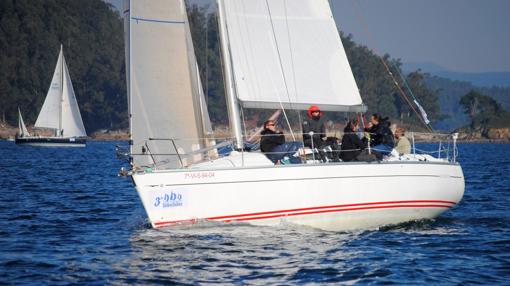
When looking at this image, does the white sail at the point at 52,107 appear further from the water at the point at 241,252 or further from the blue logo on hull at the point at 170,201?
the blue logo on hull at the point at 170,201

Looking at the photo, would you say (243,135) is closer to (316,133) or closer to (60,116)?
(316,133)

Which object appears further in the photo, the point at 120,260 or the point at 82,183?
the point at 82,183

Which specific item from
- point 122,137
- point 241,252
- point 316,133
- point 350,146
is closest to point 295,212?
point 316,133

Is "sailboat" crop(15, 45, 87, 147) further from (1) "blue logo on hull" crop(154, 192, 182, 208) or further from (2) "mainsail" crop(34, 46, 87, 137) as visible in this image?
(1) "blue logo on hull" crop(154, 192, 182, 208)

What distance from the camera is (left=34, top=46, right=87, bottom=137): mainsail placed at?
256 feet

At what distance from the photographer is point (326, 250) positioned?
14.4 meters

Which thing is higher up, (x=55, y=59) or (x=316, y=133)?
(x=55, y=59)

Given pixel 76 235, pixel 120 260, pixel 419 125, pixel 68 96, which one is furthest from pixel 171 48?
pixel 419 125

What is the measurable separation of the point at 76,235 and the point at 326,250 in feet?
15.8

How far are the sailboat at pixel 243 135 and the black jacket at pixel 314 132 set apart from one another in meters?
0.52

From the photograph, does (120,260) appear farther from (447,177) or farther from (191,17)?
(191,17)

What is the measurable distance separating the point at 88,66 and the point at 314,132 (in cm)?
12897

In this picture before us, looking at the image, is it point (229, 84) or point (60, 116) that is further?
point (60, 116)

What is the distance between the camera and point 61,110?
78.5 m
